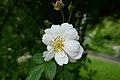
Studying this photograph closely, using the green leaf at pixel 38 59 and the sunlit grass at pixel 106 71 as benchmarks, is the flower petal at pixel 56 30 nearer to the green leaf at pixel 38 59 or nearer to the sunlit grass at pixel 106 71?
the green leaf at pixel 38 59

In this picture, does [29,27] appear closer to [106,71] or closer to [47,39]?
[47,39]

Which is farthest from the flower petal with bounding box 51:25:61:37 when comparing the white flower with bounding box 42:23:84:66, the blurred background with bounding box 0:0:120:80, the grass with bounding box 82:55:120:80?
the grass with bounding box 82:55:120:80

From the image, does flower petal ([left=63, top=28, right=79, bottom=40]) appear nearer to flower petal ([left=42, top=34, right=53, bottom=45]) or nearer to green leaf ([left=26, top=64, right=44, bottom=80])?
flower petal ([left=42, top=34, right=53, bottom=45])

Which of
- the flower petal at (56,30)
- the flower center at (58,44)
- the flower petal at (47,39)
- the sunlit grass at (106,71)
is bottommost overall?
the sunlit grass at (106,71)

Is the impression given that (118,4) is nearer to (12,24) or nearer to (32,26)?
(12,24)

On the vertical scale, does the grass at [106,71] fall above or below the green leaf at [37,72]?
below

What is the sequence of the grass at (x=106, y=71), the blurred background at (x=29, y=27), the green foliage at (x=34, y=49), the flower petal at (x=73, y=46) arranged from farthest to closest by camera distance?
the grass at (x=106, y=71)
the blurred background at (x=29, y=27)
the green foliage at (x=34, y=49)
the flower petal at (x=73, y=46)

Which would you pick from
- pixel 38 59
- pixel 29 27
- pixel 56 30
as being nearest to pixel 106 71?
pixel 29 27

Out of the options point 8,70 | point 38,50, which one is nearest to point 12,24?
point 8,70

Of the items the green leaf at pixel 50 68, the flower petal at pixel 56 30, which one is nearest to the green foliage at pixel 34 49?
the green leaf at pixel 50 68
